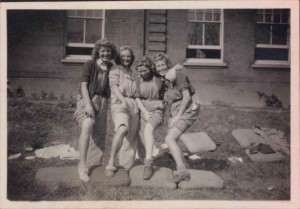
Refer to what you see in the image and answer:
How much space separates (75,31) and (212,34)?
1753 mm

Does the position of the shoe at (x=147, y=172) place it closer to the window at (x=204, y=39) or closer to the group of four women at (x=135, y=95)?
the group of four women at (x=135, y=95)

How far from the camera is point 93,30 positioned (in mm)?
4102

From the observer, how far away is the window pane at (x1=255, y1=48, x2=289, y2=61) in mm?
3408

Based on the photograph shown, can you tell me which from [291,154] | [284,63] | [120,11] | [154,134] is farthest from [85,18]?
[291,154]

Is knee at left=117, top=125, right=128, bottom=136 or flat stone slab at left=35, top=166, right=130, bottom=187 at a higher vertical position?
knee at left=117, top=125, right=128, bottom=136

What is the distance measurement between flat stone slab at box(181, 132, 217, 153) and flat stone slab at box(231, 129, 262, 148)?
25cm

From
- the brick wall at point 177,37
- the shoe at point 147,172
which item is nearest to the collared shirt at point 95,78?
the shoe at point 147,172

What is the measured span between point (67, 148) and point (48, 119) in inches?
14.4

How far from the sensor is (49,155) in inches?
129

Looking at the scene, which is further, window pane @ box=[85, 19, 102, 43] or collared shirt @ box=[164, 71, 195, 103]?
window pane @ box=[85, 19, 102, 43]

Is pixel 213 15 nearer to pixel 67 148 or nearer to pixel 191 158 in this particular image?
pixel 191 158

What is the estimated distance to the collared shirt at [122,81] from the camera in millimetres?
3061

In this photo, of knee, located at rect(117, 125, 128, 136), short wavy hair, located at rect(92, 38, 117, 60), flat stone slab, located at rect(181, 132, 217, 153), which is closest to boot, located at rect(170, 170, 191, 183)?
flat stone slab, located at rect(181, 132, 217, 153)

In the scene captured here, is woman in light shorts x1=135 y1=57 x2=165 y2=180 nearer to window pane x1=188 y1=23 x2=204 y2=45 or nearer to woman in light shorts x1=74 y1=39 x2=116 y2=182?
woman in light shorts x1=74 y1=39 x2=116 y2=182
